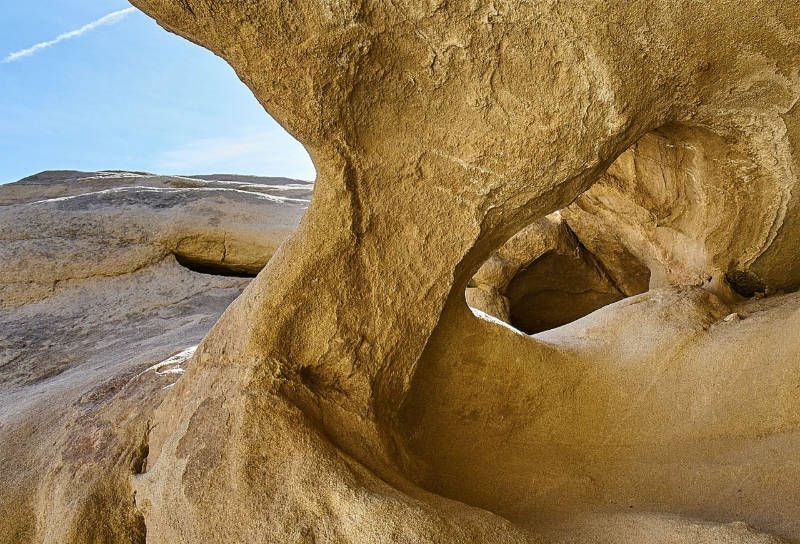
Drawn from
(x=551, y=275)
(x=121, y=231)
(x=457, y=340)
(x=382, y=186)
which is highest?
(x=382, y=186)

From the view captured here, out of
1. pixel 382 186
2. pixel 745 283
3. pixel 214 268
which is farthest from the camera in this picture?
pixel 214 268

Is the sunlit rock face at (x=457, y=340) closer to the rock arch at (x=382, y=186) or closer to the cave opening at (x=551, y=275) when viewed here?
the rock arch at (x=382, y=186)

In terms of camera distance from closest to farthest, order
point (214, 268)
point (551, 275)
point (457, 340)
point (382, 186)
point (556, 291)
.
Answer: point (382, 186), point (457, 340), point (214, 268), point (551, 275), point (556, 291)

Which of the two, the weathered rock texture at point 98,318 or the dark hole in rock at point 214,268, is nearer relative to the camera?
the weathered rock texture at point 98,318

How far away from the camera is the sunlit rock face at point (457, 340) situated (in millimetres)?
1146

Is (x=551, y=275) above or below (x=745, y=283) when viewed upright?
below

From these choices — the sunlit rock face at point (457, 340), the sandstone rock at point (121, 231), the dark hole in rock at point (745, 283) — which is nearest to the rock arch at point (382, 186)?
the sunlit rock face at point (457, 340)

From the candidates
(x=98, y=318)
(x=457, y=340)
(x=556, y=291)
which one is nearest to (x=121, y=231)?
(x=98, y=318)

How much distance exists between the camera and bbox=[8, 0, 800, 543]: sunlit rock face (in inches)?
45.1

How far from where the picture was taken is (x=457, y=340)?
5.60ft

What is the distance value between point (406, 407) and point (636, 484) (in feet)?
2.10

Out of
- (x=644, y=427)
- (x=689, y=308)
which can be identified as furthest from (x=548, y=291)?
(x=644, y=427)

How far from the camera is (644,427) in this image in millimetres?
1698

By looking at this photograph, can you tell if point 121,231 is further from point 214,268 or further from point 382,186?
point 382,186
